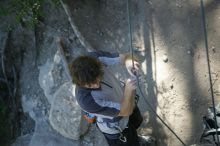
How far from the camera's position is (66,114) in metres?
4.32

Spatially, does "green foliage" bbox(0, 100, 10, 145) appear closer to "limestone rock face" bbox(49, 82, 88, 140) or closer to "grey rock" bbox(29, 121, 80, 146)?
"grey rock" bbox(29, 121, 80, 146)

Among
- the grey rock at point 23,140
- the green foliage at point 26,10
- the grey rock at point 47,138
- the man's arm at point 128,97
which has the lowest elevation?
the grey rock at point 23,140

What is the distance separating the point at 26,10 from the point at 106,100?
221 cm

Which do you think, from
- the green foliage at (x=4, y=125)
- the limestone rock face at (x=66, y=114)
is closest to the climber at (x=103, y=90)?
the limestone rock face at (x=66, y=114)

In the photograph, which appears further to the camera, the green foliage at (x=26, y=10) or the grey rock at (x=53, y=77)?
the grey rock at (x=53, y=77)

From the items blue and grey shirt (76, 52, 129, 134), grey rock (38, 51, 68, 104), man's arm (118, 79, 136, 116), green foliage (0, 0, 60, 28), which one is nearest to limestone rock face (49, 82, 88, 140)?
grey rock (38, 51, 68, 104)

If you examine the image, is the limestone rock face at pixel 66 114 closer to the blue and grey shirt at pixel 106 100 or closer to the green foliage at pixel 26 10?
the green foliage at pixel 26 10

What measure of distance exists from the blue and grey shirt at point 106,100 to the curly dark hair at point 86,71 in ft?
0.31

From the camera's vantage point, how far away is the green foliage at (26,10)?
4.38 metres

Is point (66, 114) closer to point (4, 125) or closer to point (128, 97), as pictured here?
point (4, 125)

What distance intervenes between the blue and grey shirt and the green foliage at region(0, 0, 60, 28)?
5.98 feet

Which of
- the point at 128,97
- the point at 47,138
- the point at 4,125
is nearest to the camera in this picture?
the point at 128,97

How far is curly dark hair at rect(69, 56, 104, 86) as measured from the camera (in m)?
2.59

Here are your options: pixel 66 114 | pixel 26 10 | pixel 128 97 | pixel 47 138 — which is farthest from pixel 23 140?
pixel 128 97
